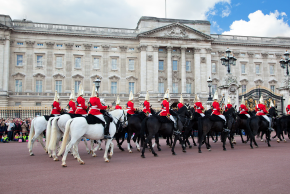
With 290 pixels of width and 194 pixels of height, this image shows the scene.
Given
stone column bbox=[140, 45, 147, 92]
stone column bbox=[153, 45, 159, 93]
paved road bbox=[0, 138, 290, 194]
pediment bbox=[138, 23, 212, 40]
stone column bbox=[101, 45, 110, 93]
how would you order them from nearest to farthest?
1. paved road bbox=[0, 138, 290, 194]
2. stone column bbox=[140, 45, 147, 92]
3. stone column bbox=[153, 45, 159, 93]
4. stone column bbox=[101, 45, 110, 93]
5. pediment bbox=[138, 23, 212, 40]

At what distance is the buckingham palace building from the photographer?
40.2m

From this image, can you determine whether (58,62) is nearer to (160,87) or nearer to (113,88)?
(113,88)

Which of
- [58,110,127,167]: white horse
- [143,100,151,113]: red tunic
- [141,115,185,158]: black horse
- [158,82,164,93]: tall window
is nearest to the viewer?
[58,110,127,167]: white horse

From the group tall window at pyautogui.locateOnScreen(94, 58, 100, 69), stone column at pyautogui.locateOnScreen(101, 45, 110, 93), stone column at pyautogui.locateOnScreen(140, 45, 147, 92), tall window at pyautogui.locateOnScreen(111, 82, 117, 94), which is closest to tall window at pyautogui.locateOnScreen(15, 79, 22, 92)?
tall window at pyautogui.locateOnScreen(94, 58, 100, 69)

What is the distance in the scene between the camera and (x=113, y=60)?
43438mm

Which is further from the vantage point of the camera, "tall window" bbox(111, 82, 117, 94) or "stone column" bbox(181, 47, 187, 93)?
"stone column" bbox(181, 47, 187, 93)

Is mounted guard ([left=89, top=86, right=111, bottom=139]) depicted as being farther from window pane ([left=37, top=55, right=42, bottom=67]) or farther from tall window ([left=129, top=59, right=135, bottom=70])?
window pane ([left=37, top=55, right=42, bottom=67])

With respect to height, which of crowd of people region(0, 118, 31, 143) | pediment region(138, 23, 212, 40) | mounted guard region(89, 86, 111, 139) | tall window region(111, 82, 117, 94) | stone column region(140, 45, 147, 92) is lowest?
crowd of people region(0, 118, 31, 143)

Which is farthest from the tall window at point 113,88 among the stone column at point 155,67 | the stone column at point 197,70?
the stone column at point 197,70

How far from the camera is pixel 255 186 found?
6285mm

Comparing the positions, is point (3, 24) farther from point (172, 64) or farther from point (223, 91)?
point (223, 91)

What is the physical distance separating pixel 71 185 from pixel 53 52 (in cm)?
3814

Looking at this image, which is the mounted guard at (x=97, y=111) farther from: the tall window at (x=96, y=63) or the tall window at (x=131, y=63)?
the tall window at (x=131, y=63)

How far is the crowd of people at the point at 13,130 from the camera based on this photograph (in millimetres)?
20844
